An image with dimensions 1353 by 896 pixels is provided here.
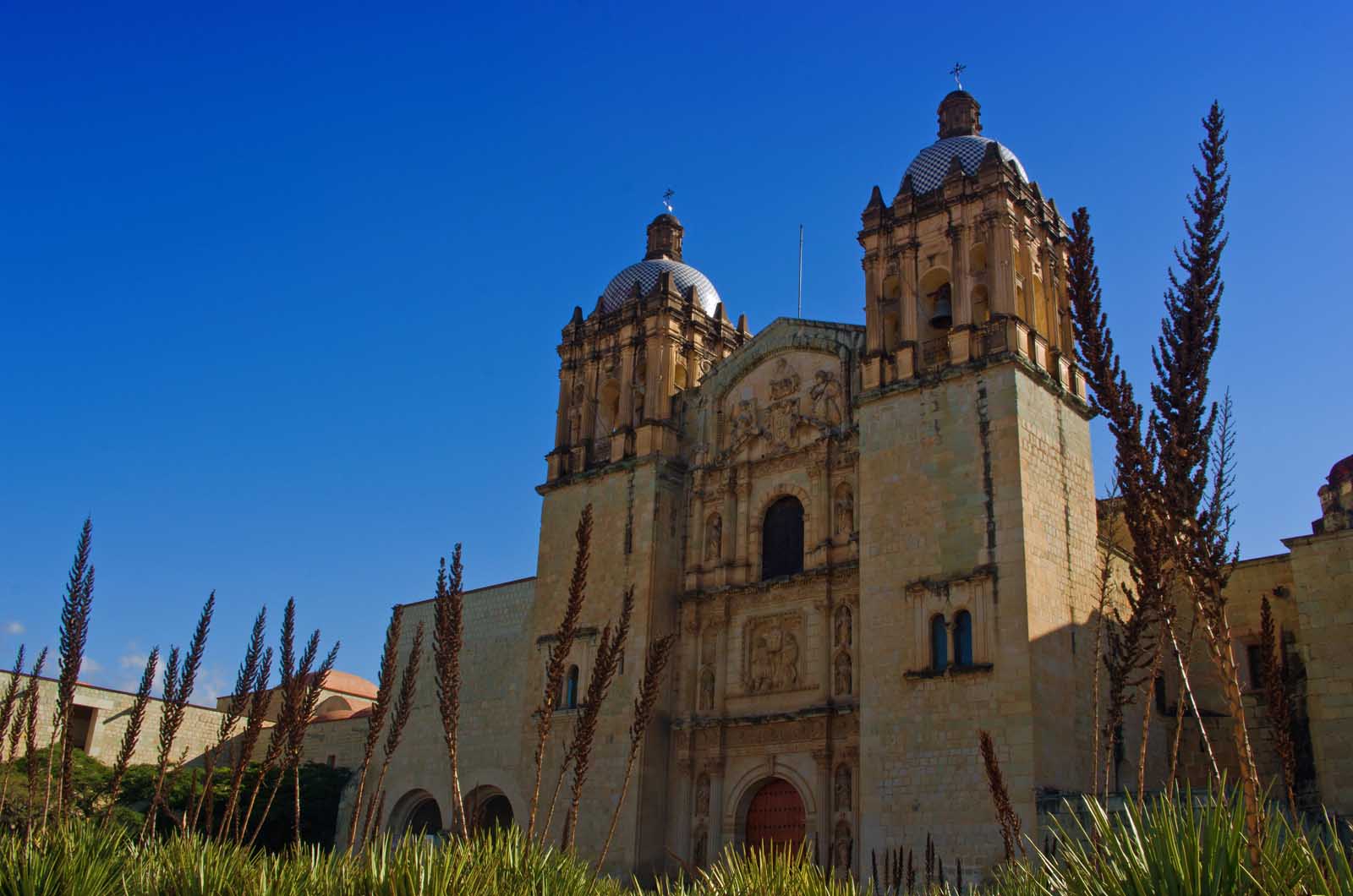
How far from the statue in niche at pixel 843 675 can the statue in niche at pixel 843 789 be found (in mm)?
1272

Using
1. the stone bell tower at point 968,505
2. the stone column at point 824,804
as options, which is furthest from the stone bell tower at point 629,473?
the stone bell tower at point 968,505

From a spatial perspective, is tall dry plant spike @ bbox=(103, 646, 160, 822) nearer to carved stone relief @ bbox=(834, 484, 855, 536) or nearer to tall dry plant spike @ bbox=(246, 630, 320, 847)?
tall dry plant spike @ bbox=(246, 630, 320, 847)

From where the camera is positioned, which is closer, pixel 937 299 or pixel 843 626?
pixel 843 626

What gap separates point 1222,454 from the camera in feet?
21.4

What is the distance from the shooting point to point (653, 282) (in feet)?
91.4

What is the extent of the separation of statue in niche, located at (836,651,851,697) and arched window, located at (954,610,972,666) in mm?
2662

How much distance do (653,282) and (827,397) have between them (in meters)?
6.51

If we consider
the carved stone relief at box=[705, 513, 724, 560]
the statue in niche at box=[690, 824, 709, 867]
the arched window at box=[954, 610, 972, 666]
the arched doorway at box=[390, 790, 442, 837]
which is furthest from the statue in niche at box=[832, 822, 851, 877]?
the arched doorway at box=[390, 790, 442, 837]

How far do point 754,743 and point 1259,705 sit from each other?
28.4 feet

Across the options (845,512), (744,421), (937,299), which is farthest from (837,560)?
(937,299)

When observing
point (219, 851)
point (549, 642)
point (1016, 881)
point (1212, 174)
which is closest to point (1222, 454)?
point (1212, 174)

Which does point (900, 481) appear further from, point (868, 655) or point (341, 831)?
point (341, 831)

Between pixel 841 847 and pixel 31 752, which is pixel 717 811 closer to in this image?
pixel 841 847

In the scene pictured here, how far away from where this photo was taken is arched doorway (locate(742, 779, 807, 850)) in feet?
68.5
